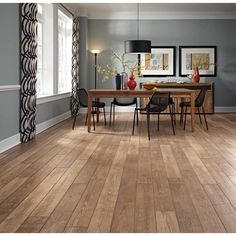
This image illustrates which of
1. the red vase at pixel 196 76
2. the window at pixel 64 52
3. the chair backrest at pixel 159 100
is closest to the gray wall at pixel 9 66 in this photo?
the chair backrest at pixel 159 100

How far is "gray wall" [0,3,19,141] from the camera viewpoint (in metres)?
4.62

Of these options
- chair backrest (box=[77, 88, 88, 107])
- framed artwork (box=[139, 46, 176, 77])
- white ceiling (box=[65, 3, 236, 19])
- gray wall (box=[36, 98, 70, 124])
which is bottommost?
gray wall (box=[36, 98, 70, 124])

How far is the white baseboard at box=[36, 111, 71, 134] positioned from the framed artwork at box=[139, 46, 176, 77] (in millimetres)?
2530

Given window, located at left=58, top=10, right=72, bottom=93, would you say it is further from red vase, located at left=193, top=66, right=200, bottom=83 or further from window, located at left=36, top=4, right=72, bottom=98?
red vase, located at left=193, top=66, right=200, bottom=83

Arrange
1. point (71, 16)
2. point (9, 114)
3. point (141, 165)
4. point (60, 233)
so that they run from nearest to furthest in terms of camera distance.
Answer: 1. point (60, 233)
2. point (141, 165)
3. point (9, 114)
4. point (71, 16)

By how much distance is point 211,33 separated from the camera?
10148mm

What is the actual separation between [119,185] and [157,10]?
730 cm

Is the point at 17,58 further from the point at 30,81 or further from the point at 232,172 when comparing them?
the point at 232,172

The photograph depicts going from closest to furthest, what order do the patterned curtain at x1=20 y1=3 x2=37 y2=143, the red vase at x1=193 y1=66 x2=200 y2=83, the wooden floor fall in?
the wooden floor, the patterned curtain at x1=20 y1=3 x2=37 y2=143, the red vase at x1=193 y1=66 x2=200 y2=83

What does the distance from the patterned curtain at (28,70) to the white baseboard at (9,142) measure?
6.7 inches

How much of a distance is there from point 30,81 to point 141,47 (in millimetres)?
2075

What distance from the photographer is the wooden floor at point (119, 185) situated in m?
2.38

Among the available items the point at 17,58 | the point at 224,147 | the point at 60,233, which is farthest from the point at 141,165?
the point at 17,58

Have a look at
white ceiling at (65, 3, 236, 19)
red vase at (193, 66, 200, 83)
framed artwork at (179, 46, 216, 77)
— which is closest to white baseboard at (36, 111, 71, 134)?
white ceiling at (65, 3, 236, 19)
